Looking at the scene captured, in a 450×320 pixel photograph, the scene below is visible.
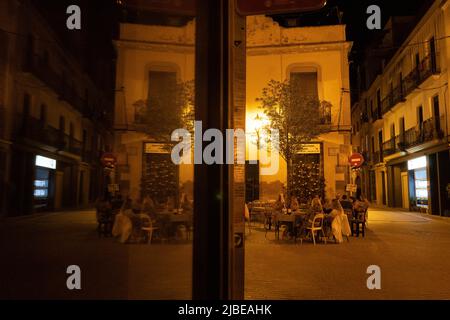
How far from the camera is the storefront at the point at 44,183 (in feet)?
56.5

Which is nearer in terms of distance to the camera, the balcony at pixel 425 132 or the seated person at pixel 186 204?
the seated person at pixel 186 204

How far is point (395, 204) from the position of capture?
2219 cm

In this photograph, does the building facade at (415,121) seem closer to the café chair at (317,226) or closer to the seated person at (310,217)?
the seated person at (310,217)

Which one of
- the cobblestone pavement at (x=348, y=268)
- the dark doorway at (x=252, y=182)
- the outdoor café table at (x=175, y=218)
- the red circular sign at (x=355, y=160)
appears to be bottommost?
the cobblestone pavement at (x=348, y=268)

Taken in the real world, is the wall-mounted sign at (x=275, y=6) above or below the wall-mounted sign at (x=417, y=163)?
below

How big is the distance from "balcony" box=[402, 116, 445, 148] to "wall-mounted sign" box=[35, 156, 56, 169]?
1731 centimetres

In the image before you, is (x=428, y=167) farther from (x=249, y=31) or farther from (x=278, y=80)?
(x=249, y=31)

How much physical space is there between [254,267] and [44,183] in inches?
606

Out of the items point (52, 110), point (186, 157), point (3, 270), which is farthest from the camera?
point (52, 110)

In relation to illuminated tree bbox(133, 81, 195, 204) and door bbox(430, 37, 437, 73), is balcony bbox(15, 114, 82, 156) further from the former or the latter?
door bbox(430, 37, 437, 73)

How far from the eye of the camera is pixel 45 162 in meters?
18.2

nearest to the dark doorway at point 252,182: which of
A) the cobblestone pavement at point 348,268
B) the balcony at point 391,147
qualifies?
the cobblestone pavement at point 348,268
